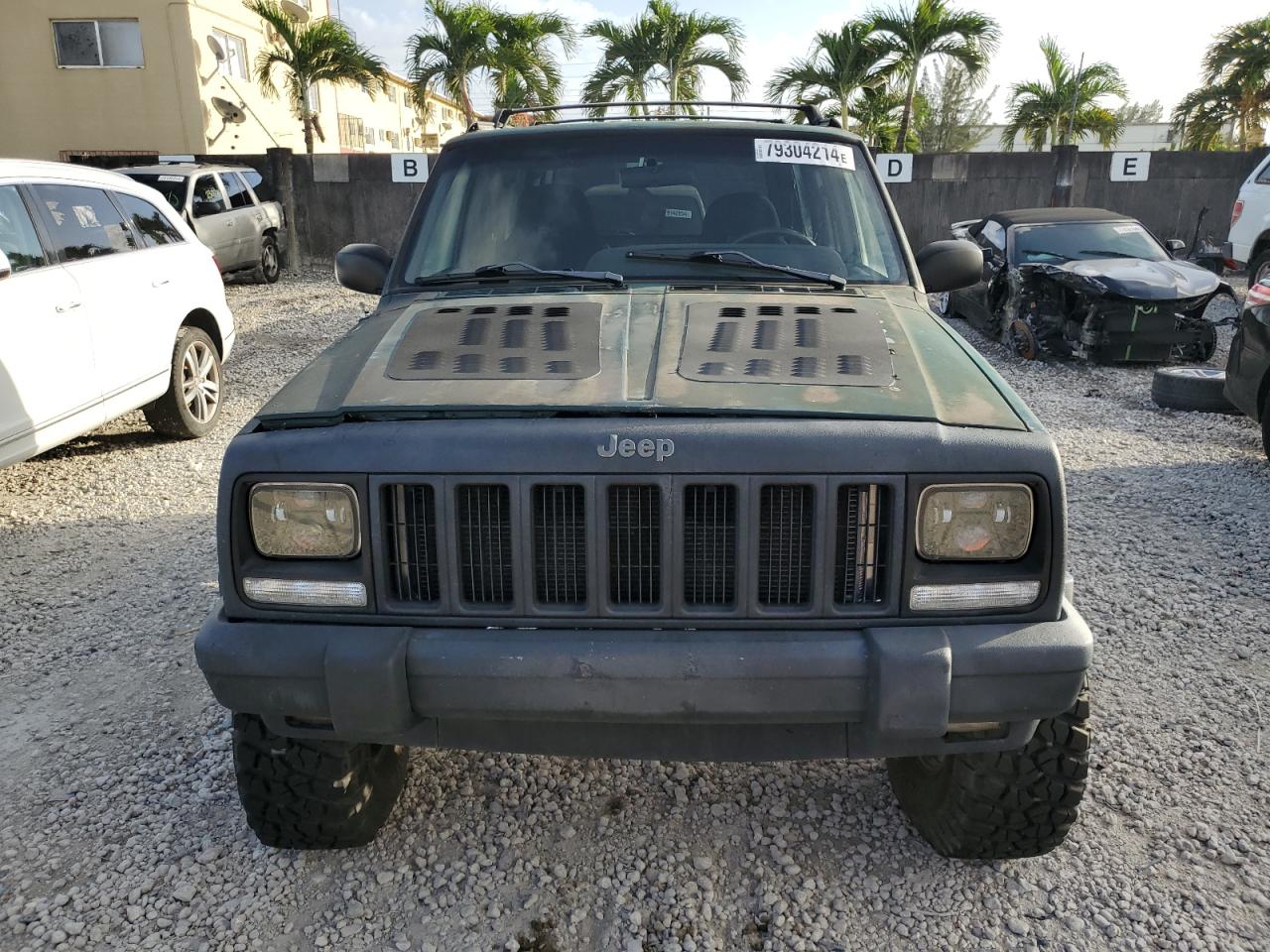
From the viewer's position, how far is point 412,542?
2.27 meters

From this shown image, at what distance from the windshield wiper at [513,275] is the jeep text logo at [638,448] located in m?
1.20

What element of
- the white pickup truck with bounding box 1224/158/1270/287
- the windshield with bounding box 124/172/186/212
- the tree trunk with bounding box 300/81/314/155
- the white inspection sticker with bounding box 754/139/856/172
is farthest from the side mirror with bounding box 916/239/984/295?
the tree trunk with bounding box 300/81/314/155

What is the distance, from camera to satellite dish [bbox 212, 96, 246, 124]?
2350 cm

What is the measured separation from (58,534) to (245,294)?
9.67 meters

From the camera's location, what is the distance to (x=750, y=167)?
364cm

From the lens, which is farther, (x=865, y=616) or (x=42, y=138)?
(x=42, y=138)

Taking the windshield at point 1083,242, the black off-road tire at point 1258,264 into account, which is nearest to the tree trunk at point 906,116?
the black off-road tire at point 1258,264

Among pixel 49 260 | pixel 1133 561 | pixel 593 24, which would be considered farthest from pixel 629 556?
pixel 593 24

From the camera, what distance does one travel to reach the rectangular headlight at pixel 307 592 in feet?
7.43

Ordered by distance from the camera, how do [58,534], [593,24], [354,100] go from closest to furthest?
[58,534] < [593,24] < [354,100]

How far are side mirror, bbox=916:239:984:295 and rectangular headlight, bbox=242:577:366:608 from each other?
7.91ft

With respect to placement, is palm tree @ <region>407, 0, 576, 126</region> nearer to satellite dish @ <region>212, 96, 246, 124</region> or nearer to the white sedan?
satellite dish @ <region>212, 96, 246, 124</region>

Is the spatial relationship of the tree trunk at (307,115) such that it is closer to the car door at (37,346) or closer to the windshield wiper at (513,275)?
the car door at (37,346)

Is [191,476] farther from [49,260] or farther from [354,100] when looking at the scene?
[354,100]
